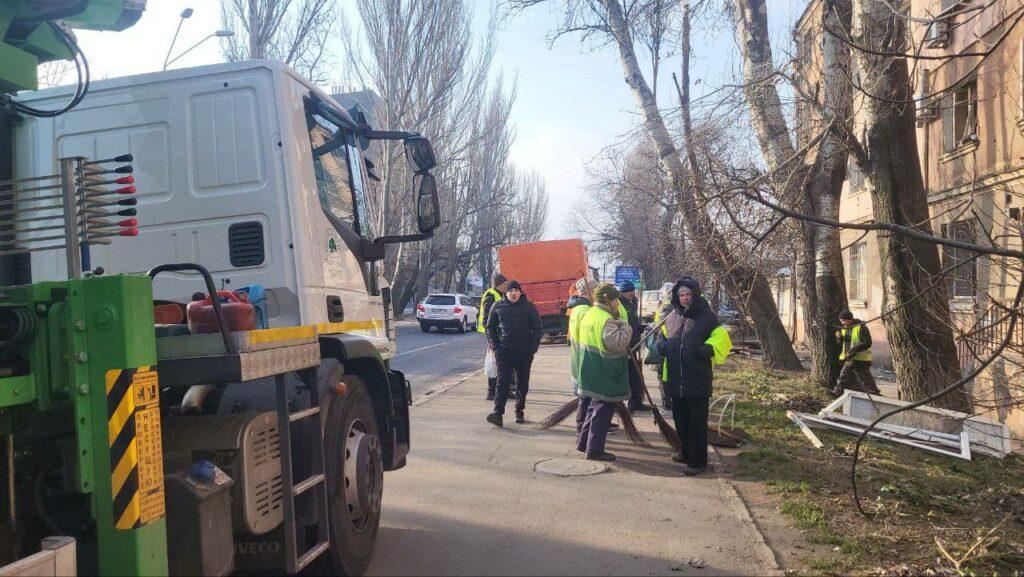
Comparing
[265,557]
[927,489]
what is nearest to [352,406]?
[265,557]

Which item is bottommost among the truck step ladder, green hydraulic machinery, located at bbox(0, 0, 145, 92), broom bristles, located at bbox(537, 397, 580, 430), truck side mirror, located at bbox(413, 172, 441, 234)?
broom bristles, located at bbox(537, 397, 580, 430)

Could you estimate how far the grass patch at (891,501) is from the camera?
4.25 meters

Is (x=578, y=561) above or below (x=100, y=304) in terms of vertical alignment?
below

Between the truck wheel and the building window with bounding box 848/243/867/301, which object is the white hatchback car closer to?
the building window with bounding box 848/243/867/301

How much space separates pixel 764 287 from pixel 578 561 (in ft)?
35.2

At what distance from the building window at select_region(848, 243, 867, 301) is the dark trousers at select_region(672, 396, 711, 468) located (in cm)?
1443

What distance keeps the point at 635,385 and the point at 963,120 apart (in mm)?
8071

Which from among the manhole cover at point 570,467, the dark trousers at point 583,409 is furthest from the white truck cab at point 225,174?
the dark trousers at point 583,409

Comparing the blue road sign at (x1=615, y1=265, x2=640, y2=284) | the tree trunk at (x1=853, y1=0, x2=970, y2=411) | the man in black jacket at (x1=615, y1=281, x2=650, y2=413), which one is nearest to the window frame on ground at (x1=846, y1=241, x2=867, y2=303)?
the man in black jacket at (x1=615, y1=281, x2=650, y2=413)

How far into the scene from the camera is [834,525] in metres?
4.90

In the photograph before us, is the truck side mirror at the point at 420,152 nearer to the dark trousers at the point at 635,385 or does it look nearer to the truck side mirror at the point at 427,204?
the truck side mirror at the point at 427,204

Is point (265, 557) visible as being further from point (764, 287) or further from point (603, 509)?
point (764, 287)

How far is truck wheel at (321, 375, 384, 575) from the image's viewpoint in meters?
3.67

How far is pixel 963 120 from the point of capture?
503 inches
